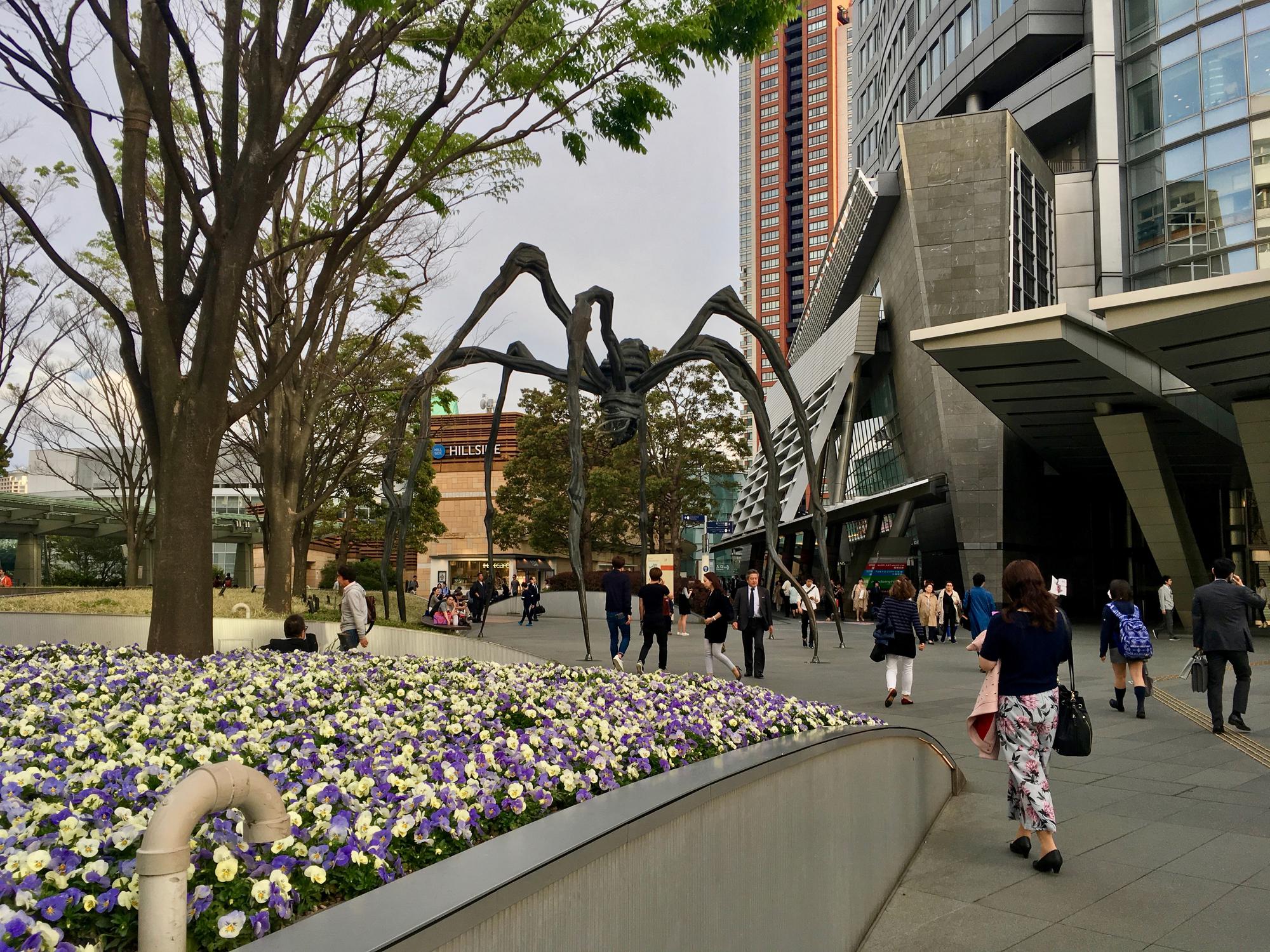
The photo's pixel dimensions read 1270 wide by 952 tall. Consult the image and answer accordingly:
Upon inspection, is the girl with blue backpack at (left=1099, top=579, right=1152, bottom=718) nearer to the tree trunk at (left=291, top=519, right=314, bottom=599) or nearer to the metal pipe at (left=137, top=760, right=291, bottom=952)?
the metal pipe at (left=137, top=760, right=291, bottom=952)

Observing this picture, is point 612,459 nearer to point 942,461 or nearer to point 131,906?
point 942,461

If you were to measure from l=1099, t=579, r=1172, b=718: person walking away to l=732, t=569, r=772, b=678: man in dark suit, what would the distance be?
13.9 feet

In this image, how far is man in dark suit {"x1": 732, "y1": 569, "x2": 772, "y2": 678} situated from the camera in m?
13.6

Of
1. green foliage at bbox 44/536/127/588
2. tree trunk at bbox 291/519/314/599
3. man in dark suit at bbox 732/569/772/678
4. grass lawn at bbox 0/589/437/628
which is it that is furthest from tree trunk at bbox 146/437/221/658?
green foliage at bbox 44/536/127/588

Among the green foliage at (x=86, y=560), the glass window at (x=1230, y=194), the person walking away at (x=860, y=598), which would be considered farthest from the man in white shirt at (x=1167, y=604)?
the green foliage at (x=86, y=560)

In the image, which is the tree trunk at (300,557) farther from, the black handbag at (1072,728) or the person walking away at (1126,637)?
the black handbag at (1072,728)

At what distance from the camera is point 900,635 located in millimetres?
11148

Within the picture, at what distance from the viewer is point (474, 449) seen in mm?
64312

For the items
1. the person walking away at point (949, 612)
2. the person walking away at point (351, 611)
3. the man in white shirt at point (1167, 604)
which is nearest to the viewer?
the person walking away at point (351, 611)

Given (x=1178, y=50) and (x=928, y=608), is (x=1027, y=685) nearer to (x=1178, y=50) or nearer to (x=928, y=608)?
(x=928, y=608)

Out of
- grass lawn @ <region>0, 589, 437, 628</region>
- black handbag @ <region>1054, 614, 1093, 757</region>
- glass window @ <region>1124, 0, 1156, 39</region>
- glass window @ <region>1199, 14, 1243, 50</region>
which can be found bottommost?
grass lawn @ <region>0, 589, 437, 628</region>

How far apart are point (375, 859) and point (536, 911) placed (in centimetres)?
53

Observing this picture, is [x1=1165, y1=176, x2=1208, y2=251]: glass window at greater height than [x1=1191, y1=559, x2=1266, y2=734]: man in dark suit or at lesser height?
greater

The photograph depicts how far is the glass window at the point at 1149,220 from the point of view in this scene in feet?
100
